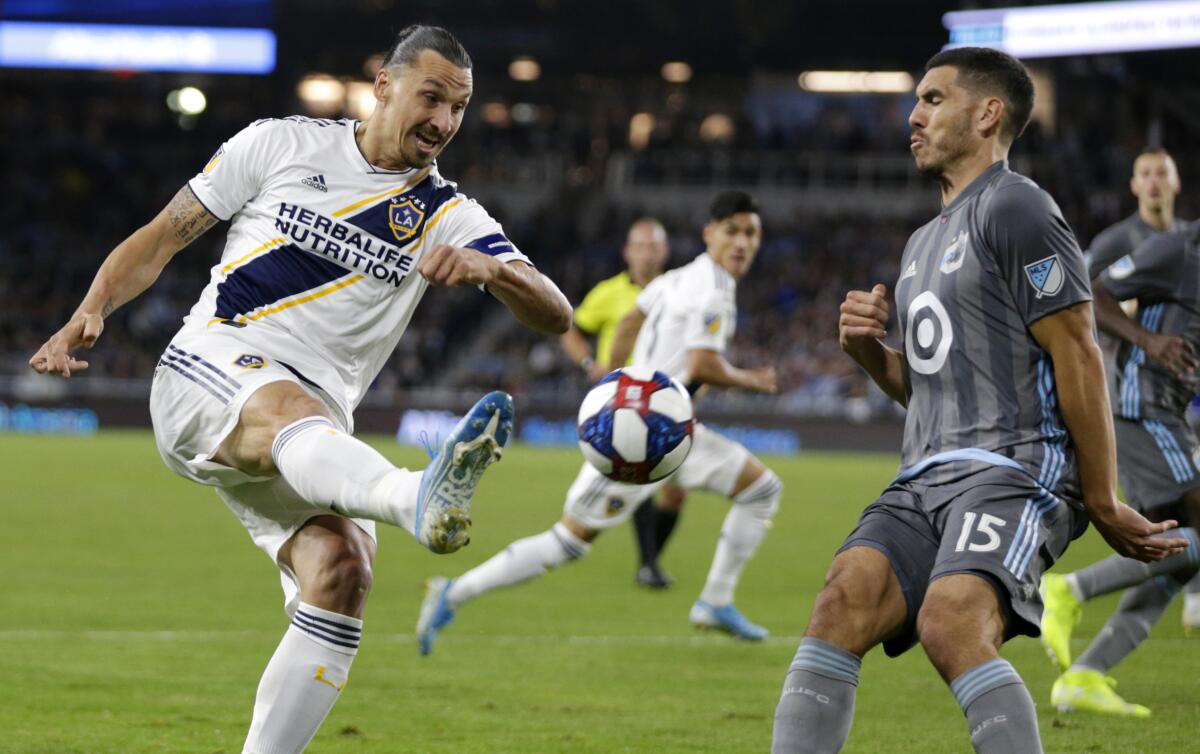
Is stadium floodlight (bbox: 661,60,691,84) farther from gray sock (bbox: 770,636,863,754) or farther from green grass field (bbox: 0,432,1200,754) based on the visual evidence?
gray sock (bbox: 770,636,863,754)

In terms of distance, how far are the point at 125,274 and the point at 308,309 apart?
59 centimetres

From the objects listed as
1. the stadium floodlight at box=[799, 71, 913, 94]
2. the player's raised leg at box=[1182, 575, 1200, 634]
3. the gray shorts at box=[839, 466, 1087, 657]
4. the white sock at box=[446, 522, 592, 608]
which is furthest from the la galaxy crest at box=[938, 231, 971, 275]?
the stadium floodlight at box=[799, 71, 913, 94]

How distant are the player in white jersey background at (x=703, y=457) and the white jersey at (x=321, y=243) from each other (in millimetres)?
Answer: 3565

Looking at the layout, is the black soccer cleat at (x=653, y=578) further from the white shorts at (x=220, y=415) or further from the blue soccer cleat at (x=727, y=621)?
the white shorts at (x=220, y=415)

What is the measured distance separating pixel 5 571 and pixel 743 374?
565cm

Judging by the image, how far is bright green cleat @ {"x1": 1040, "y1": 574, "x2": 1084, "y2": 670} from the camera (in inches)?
273

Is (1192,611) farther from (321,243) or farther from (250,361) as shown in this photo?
(250,361)

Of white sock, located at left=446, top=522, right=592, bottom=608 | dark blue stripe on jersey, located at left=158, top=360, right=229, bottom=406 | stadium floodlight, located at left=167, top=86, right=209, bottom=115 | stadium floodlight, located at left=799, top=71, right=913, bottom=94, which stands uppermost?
stadium floodlight, located at left=799, top=71, right=913, bottom=94

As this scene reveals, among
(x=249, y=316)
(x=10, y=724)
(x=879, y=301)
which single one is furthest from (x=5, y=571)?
(x=879, y=301)

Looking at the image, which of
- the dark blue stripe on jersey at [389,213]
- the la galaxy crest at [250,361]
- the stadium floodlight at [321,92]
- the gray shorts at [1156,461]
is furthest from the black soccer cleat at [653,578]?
the stadium floodlight at [321,92]

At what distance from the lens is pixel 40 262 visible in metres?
35.9

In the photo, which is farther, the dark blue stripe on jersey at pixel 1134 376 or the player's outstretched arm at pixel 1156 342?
the dark blue stripe on jersey at pixel 1134 376

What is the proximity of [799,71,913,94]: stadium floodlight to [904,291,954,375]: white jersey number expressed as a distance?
36807 mm

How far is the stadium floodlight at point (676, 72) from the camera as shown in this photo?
38.1 m
